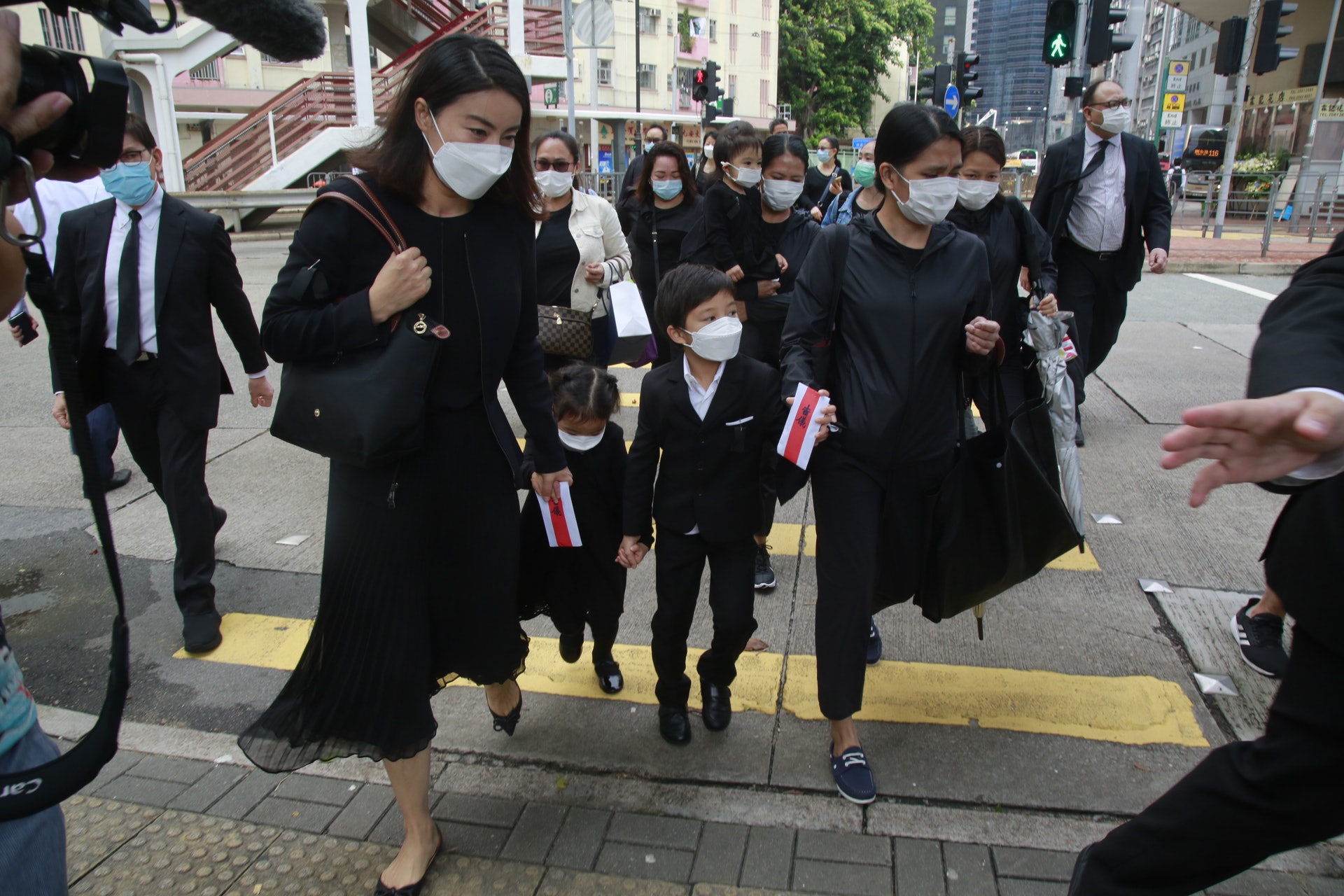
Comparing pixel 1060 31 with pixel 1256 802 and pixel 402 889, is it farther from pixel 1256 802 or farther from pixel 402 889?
pixel 402 889

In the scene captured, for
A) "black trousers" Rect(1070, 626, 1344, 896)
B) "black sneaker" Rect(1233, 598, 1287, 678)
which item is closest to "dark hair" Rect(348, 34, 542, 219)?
"black trousers" Rect(1070, 626, 1344, 896)

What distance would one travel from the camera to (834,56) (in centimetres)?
5672

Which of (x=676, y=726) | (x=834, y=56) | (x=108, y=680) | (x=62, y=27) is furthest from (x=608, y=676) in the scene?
(x=834, y=56)

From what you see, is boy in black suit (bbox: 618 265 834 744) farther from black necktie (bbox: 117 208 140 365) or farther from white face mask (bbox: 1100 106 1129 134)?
white face mask (bbox: 1100 106 1129 134)

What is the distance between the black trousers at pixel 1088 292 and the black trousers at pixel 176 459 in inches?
188

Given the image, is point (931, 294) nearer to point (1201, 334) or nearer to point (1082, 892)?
point (1082, 892)

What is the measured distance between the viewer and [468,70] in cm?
225

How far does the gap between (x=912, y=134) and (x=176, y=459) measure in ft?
9.89

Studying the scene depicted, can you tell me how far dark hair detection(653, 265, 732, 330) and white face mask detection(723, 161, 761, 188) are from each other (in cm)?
231

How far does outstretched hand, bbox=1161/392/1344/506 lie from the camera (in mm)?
1470

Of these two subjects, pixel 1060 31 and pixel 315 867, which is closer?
pixel 315 867

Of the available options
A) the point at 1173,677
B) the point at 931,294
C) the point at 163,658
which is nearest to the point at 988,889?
the point at 1173,677

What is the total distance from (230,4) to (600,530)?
2062 mm

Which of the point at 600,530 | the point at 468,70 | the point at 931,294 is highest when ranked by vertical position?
the point at 468,70
